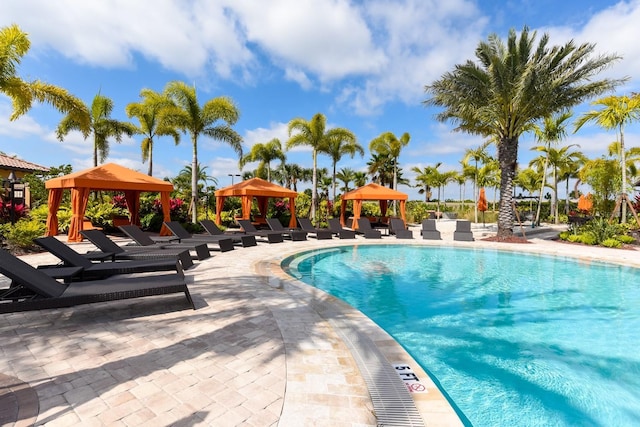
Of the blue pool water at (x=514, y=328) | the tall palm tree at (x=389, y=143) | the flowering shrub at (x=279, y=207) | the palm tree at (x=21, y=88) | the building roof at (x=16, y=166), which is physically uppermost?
the tall palm tree at (x=389, y=143)

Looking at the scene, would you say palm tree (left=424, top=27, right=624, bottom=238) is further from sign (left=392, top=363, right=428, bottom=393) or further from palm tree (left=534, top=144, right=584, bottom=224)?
sign (left=392, top=363, right=428, bottom=393)

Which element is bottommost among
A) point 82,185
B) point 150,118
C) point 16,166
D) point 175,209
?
point 175,209

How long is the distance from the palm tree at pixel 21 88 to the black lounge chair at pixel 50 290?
27.1ft

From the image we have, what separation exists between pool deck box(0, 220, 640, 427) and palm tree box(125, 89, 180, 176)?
560 inches

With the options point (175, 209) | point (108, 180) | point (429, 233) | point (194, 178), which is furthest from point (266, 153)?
point (429, 233)

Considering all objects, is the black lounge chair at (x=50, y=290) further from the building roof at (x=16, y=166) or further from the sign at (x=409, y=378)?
the building roof at (x=16, y=166)

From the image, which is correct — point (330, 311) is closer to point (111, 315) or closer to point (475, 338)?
point (475, 338)

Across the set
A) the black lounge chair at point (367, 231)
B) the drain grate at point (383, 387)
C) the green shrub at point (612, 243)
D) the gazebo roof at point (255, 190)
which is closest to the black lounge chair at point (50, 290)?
A: the drain grate at point (383, 387)

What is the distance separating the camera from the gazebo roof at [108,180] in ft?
37.4

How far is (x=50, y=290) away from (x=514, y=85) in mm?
16038

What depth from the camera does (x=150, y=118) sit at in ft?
67.8

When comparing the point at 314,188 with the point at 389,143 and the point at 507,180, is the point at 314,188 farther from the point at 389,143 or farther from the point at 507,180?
the point at 507,180

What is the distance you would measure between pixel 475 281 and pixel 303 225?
9.19m

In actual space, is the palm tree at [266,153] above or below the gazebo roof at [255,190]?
above
